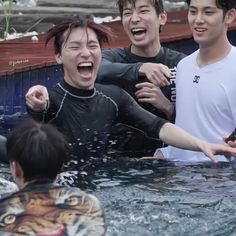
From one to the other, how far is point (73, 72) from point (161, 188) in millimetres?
895

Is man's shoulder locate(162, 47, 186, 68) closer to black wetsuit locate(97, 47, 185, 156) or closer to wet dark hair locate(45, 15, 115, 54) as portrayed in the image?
black wetsuit locate(97, 47, 185, 156)

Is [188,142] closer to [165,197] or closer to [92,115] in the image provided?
[165,197]

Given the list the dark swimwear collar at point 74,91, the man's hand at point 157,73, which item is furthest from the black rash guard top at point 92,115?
the man's hand at point 157,73

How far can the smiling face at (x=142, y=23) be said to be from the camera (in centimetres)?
611

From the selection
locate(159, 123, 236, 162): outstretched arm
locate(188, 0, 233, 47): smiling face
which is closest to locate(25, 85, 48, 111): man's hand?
locate(159, 123, 236, 162): outstretched arm

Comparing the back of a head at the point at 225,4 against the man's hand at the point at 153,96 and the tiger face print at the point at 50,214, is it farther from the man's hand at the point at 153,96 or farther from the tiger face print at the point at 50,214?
the tiger face print at the point at 50,214

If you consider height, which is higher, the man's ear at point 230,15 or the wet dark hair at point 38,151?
the man's ear at point 230,15

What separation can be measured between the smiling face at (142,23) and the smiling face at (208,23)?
46 cm

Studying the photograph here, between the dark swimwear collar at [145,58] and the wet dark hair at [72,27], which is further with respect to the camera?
the dark swimwear collar at [145,58]

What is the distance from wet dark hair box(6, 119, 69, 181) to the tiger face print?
0.08 meters

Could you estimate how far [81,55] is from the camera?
537cm

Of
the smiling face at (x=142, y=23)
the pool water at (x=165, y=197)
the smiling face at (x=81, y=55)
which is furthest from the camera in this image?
the smiling face at (x=142, y=23)

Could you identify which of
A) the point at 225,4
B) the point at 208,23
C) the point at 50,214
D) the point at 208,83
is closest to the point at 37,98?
the point at 208,83

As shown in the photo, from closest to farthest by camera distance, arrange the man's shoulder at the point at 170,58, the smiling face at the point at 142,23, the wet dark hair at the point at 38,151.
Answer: the wet dark hair at the point at 38,151, the smiling face at the point at 142,23, the man's shoulder at the point at 170,58
